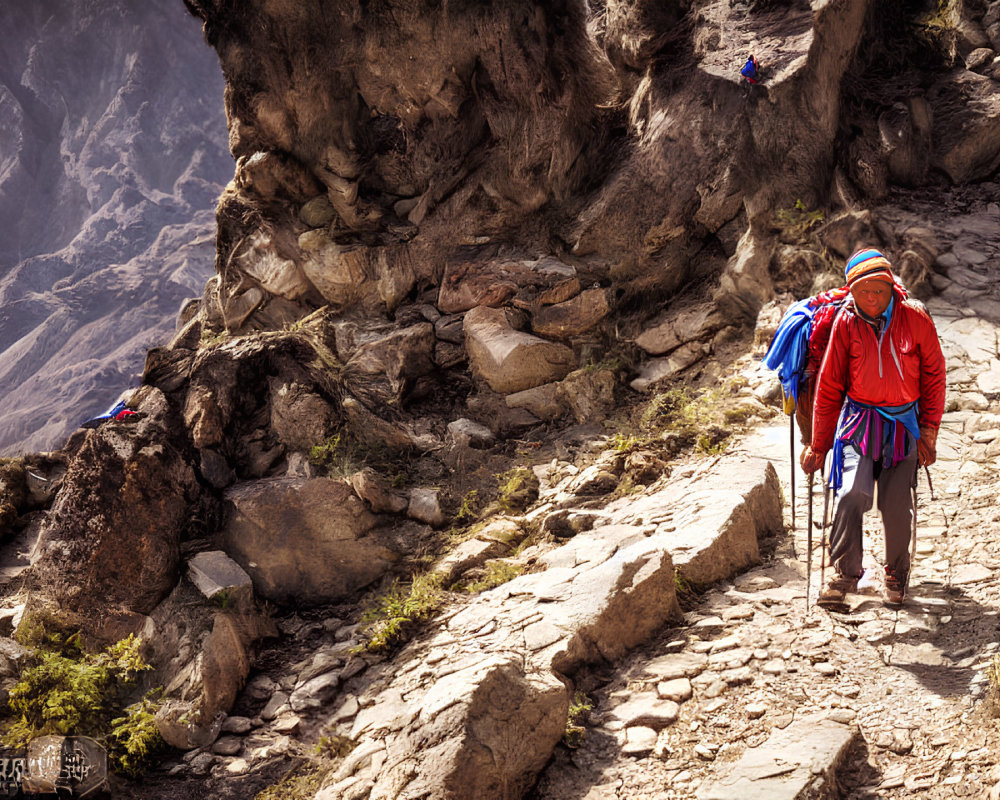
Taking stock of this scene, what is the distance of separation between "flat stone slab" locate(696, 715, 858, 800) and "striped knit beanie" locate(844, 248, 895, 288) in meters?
2.24

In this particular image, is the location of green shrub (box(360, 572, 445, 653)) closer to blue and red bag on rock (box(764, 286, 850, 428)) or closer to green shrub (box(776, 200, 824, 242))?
blue and red bag on rock (box(764, 286, 850, 428))

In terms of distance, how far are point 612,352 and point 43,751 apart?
664 cm

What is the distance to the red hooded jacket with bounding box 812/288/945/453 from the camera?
3.68 m

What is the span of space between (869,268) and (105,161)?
6017 cm

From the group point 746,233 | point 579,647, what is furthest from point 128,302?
point 579,647

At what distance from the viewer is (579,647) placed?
400 centimetres

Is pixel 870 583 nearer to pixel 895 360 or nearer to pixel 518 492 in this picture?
pixel 895 360

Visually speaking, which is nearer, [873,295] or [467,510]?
[873,295]

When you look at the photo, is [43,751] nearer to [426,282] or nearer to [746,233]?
[426,282]

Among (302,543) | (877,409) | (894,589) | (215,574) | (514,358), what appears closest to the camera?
(877,409)

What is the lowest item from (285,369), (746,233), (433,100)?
(285,369)

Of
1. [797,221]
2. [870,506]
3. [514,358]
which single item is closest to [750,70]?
[797,221]

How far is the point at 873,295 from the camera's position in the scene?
12.0ft

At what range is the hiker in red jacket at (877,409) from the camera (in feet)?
12.1
